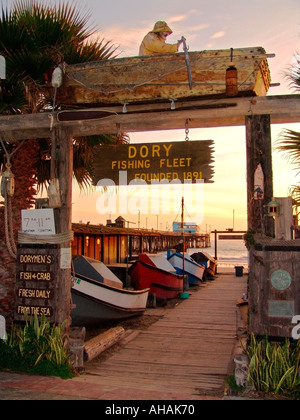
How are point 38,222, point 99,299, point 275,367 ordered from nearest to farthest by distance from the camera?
point 275,367, point 38,222, point 99,299

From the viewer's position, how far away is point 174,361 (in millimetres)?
7723

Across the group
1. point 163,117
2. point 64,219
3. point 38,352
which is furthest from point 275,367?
point 163,117

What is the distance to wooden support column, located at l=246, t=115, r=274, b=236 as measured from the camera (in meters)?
5.93

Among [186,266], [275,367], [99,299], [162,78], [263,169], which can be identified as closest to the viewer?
[275,367]

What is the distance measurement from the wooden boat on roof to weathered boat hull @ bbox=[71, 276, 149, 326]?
456cm

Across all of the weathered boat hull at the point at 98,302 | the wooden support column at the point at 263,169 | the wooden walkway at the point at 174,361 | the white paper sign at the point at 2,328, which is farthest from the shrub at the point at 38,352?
the wooden support column at the point at 263,169

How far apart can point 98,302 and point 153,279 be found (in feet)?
18.8

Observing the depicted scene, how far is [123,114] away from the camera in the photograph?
6691 mm

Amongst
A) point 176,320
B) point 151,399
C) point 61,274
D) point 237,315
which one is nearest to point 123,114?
point 61,274

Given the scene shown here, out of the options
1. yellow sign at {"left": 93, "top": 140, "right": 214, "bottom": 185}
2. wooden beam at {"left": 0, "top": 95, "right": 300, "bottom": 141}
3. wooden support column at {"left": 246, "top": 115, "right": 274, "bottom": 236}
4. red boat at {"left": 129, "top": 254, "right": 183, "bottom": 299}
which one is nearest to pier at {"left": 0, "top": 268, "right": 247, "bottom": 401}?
wooden support column at {"left": 246, "top": 115, "right": 274, "bottom": 236}

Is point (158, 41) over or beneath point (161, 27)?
beneath

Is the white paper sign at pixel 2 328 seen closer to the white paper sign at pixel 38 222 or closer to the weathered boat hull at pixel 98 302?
the white paper sign at pixel 38 222

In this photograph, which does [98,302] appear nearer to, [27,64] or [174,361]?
[174,361]
